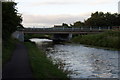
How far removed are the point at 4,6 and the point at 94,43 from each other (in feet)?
133

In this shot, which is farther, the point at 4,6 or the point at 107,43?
the point at 107,43

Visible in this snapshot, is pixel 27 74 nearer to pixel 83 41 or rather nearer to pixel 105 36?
pixel 105 36

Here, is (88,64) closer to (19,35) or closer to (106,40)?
(106,40)

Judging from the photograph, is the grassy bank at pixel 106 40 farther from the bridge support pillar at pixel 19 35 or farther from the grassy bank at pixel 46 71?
the grassy bank at pixel 46 71

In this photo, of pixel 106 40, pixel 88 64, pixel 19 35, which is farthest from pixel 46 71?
pixel 19 35

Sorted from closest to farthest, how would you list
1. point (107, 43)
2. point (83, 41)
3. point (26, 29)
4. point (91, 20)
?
point (107, 43)
point (83, 41)
point (26, 29)
point (91, 20)

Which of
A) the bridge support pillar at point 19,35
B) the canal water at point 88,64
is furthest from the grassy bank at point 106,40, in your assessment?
the bridge support pillar at point 19,35

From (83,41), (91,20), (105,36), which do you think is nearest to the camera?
(105,36)

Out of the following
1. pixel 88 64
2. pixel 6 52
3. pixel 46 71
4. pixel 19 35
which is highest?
pixel 19 35

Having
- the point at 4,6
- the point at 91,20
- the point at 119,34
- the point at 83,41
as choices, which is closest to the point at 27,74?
the point at 4,6

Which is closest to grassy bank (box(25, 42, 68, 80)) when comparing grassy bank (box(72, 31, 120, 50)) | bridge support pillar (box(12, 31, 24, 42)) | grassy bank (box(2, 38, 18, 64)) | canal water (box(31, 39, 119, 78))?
canal water (box(31, 39, 119, 78))

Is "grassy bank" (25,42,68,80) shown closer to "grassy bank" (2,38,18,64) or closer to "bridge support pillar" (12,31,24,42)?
"grassy bank" (2,38,18,64)

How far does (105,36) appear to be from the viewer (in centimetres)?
6328

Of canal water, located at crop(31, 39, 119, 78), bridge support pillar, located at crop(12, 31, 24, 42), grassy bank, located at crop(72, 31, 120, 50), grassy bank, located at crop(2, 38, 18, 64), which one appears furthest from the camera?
bridge support pillar, located at crop(12, 31, 24, 42)
